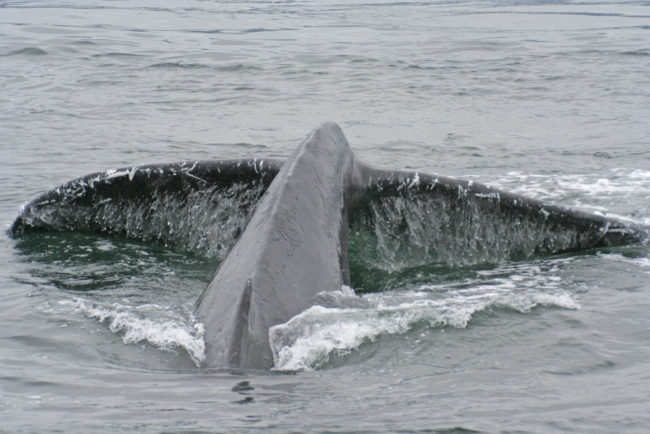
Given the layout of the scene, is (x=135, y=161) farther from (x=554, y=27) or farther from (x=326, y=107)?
(x=554, y=27)

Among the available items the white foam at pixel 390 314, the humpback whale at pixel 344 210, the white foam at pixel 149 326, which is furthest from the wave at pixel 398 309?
the white foam at pixel 149 326

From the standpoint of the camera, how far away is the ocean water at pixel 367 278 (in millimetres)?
3905

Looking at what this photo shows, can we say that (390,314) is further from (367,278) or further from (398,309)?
(367,278)

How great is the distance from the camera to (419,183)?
6.60 m

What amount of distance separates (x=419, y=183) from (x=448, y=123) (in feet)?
26.2

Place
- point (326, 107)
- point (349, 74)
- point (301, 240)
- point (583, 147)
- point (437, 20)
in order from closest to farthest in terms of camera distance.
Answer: point (301, 240), point (583, 147), point (326, 107), point (349, 74), point (437, 20)

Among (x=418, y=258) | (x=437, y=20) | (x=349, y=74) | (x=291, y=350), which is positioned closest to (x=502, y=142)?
(x=418, y=258)

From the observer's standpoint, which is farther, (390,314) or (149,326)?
(390,314)

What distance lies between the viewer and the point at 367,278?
21.9 ft

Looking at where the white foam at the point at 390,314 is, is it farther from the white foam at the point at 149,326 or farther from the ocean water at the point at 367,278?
the white foam at the point at 149,326

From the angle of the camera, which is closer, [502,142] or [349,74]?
[502,142]

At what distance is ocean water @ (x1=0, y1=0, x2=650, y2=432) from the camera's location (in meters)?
3.91

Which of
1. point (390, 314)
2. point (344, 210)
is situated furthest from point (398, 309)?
point (344, 210)

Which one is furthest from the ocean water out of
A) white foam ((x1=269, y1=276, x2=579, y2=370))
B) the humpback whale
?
the humpback whale
